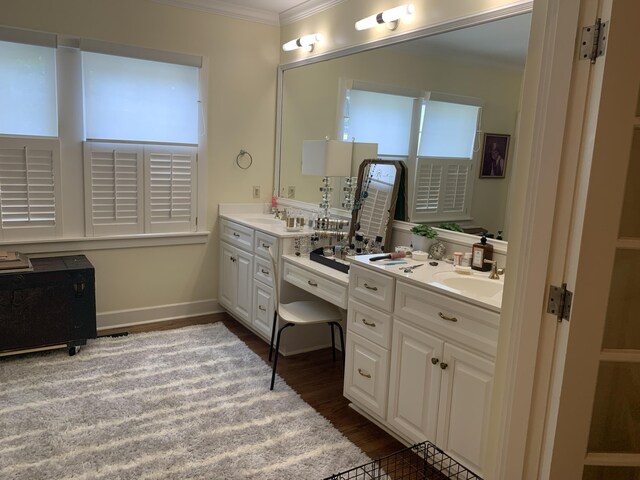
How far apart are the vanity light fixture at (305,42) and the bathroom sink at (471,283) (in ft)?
7.46

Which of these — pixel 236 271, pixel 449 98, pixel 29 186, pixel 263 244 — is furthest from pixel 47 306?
pixel 449 98

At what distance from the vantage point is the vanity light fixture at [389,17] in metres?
2.93

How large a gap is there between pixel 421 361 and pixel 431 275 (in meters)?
0.41

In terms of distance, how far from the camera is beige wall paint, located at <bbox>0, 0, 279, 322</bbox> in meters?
3.61

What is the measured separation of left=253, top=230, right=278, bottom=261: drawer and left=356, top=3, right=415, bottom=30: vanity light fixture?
154cm

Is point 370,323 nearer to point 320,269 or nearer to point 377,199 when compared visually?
point 320,269

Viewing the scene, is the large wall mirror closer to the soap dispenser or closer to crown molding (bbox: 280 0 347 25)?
the soap dispenser

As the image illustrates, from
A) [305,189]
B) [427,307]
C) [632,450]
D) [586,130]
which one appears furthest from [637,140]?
[305,189]

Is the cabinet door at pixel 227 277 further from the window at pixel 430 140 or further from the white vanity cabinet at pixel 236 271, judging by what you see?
the window at pixel 430 140

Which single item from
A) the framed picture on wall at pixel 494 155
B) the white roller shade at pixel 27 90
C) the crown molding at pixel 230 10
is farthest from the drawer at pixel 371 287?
the crown molding at pixel 230 10

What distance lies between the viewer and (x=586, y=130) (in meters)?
1.28

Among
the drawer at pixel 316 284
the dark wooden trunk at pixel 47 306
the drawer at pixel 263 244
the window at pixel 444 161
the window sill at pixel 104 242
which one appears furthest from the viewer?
the window sill at pixel 104 242

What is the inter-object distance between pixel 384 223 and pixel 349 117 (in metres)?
0.87

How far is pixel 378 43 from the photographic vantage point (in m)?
3.22
